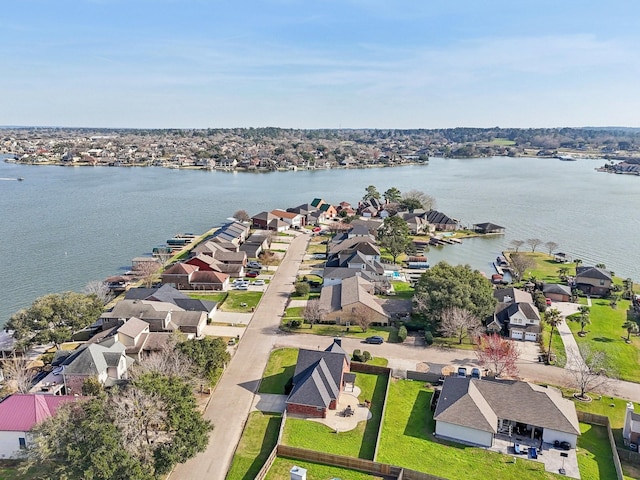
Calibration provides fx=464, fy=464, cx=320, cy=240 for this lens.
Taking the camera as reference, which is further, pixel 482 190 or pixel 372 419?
pixel 482 190

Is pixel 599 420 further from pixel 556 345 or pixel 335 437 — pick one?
pixel 335 437

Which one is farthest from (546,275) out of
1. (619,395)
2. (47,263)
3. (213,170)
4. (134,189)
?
(213,170)

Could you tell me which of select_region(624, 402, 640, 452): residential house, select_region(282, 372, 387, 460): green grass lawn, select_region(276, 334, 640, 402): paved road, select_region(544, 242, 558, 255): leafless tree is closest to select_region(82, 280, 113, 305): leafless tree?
select_region(276, 334, 640, 402): paved road

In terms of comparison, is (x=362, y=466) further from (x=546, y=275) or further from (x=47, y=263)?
(x=47, y=263)

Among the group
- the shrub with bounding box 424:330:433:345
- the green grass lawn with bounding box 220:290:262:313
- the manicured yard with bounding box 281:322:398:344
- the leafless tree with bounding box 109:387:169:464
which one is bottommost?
the green grass lawn with bounding box 220:290:262:313

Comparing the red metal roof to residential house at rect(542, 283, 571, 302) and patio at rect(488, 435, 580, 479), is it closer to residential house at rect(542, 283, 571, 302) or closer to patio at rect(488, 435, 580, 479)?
patio at rect(488, 435, 580, 479)

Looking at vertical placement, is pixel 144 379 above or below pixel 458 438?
above

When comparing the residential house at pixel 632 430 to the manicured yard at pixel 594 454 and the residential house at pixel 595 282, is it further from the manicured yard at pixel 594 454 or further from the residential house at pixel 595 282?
the residential house at pixel 595 282
